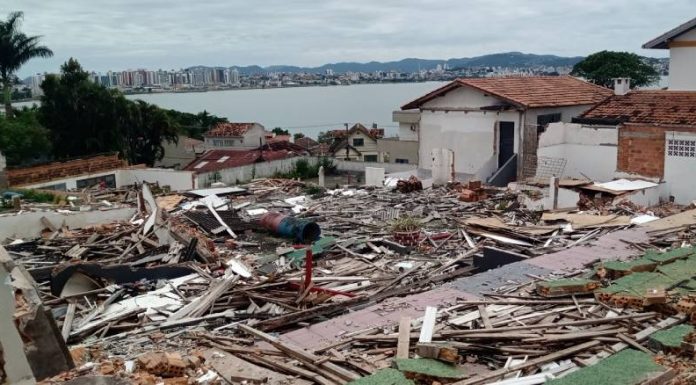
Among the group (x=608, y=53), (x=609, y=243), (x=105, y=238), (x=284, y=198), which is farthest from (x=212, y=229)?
(x=608, y=53)

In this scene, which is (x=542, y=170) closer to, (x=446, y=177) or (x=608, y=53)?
(x=446, y=177)

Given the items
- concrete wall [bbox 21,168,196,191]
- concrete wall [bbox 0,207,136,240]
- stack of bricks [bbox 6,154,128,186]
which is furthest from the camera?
concrete wall [bbox 21,168,196,191]

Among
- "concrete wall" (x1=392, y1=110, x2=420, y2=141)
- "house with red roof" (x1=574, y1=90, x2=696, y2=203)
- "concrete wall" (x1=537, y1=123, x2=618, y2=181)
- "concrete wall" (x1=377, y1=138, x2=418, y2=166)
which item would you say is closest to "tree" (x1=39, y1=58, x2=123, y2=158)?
"concrete wall" (x1=377, y1=138, x2=418, y2=166)

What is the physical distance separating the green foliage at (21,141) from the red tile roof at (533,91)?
2087 cm

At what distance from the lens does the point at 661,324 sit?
6.85 m

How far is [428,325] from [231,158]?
3303 centimetres

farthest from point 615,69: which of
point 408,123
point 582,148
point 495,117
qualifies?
point 582,148

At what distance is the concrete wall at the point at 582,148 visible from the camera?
794 inches

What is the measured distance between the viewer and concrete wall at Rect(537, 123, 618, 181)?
20156 millimetres

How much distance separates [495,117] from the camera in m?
24.9

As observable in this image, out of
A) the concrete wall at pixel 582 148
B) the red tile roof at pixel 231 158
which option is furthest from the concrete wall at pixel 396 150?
the concrete wall at pixel 582 148

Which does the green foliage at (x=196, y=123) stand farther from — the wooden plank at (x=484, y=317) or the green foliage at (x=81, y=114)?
the wooden plank at (x=484, y=317)

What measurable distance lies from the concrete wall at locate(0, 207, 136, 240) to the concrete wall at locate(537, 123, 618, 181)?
1377 centimetres

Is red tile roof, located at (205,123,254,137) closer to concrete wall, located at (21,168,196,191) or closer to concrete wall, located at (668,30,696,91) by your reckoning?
concrete wall, located at (21,168,196,191)
